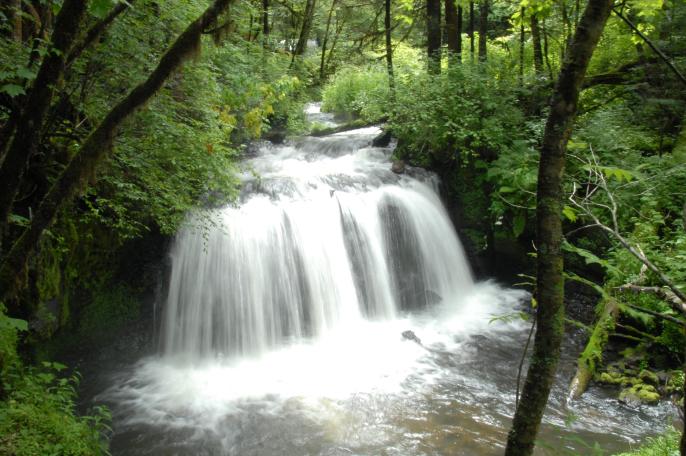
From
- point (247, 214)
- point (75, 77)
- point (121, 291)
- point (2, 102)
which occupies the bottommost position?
point (121, 291)

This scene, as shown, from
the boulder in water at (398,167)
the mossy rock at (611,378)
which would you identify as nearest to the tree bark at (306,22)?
the boulder in water at (398,167)

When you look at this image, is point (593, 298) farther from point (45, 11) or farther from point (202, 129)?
point (45, 11)

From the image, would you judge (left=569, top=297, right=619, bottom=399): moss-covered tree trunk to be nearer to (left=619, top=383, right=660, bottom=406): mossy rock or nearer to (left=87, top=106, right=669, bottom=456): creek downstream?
(left=87, top=106, right=669, bottom=456): creek downstream

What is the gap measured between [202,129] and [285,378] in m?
3.85

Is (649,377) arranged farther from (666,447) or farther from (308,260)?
(308,260)

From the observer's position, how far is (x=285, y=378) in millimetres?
6434

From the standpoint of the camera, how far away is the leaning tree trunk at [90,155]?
290 centimetres

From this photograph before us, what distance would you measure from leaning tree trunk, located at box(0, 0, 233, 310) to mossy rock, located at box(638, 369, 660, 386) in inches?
254

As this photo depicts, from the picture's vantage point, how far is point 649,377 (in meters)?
5.68

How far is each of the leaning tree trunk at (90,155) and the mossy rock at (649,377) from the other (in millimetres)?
6458

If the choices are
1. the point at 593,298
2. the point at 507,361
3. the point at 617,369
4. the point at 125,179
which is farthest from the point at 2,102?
the point at 593,298

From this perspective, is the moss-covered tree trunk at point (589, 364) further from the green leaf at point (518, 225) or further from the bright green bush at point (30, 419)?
the bright green bush at point (30, 419)

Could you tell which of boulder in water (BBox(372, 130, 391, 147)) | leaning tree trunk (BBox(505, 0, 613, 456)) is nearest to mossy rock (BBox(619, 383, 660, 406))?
leaning tree trunk (BBox(505, 0, 613, 456))

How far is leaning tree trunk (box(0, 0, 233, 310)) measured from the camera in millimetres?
2902
